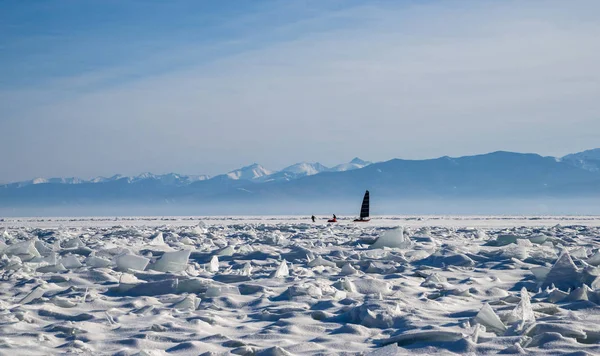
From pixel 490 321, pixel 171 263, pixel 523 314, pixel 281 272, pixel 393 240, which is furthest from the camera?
pixel 393 240

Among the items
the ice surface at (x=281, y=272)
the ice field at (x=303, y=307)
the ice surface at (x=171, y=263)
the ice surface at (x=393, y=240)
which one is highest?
the ice surface at (x=393, y=240)

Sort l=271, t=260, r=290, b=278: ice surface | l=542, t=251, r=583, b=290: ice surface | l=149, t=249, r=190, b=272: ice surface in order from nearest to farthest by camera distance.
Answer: l=542, t=251, r=583, b=290: ice surface → l=271, t=260, r=290, b=278: ice surface → l=149, t=249, r=190, b=272: ice surface

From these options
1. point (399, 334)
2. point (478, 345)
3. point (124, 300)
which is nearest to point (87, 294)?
point (124, 300)

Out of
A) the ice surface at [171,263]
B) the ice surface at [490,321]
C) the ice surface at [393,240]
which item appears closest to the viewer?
the ice surface at [490,321]

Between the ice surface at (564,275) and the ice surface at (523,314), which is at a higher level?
the ice surface at (564,275)

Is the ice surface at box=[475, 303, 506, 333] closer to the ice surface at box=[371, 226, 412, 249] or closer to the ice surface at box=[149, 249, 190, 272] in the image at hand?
the ice surface at box=[149, 249, 190, 272]

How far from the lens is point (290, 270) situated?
9.80 meters

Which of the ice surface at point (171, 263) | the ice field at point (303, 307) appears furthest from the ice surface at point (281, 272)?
the ice surface at point (171, 263)

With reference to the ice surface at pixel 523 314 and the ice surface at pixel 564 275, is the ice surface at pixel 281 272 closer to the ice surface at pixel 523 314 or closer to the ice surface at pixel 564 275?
the ice surface at pixel 564 275

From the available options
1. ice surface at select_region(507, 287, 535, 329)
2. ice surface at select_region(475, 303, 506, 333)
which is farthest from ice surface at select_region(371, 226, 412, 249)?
ice surface at select_region(475, 303, 506, 333)

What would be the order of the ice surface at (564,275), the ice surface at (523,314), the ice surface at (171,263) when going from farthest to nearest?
the ice surface at (171,263), the ice surface at (564,275), the ice surface at (523,314)

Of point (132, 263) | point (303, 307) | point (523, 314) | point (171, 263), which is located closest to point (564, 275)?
point (523, 314)

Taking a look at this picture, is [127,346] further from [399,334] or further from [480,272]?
[480,272]

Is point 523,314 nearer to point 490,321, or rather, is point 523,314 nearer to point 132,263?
point 490,321
